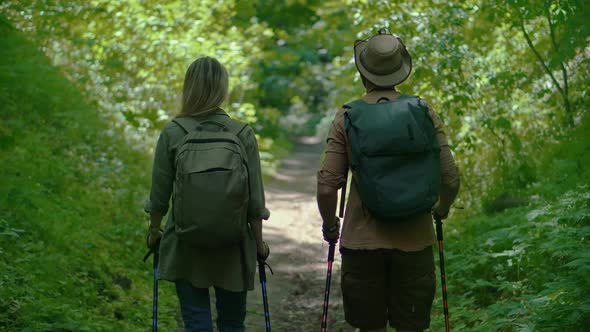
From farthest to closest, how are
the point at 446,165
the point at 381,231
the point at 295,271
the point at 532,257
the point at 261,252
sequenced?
the point at 295,271 → the point at 532,257 → the point at 261,252 → the point at 446,165 → the point at 381,231

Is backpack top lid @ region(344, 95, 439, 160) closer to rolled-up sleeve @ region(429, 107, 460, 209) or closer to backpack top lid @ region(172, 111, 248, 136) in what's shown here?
rolled-up sleeve @ region(429, 107, 460, 209)

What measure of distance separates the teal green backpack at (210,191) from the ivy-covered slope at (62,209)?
1563 mm

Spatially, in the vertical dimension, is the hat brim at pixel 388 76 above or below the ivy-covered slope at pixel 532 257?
above

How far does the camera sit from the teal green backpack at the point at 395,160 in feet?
11.3

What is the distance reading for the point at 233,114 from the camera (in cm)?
1315

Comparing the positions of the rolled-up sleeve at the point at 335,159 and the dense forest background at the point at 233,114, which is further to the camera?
the dense forest background at the point at 233,114

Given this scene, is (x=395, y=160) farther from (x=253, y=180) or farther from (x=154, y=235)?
(x=154, y=235)

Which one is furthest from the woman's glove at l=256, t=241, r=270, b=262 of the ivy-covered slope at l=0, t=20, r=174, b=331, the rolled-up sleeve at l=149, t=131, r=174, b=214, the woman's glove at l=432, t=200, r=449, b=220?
the ivy-covered slope at l=0, t=20, r=174, b=331

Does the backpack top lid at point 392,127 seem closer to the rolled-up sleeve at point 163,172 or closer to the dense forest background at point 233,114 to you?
the rolled-up sleeve at point 163,172

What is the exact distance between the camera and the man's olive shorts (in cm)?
362

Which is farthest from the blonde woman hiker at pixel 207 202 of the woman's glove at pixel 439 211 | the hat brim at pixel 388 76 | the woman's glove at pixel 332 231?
the woman's glove at pixel 439 211

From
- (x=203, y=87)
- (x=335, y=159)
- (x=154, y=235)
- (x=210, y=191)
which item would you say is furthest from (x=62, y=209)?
(x=335, y=159)

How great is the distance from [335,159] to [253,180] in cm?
46

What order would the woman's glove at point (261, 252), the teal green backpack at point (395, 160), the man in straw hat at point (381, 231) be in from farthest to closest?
the woman's glove at point (261, 252)
the man in straw hat at point (381, 231)
the teal green backpack at point (395, 160)
